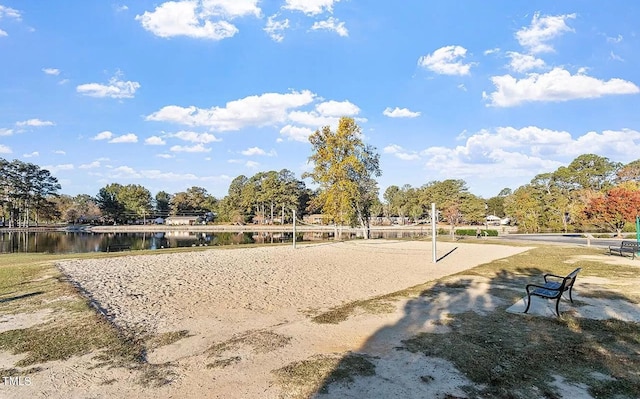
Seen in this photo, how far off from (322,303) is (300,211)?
68.5 m

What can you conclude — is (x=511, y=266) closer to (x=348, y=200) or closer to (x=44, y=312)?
(x=44, y=312)

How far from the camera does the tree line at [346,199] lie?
2567cm

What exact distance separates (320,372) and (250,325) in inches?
81.8

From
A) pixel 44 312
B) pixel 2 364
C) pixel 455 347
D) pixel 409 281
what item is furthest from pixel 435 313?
pixel 44 312

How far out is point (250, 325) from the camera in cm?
525

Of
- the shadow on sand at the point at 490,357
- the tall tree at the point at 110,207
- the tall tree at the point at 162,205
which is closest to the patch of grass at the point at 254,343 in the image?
the shadow on sand at the point at 490,357

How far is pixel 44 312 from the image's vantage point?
19.0 feet

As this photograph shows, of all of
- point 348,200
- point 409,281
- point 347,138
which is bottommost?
point 409,281

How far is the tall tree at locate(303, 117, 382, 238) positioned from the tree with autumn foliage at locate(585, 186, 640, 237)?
16930mm

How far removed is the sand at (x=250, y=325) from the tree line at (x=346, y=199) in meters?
15.6

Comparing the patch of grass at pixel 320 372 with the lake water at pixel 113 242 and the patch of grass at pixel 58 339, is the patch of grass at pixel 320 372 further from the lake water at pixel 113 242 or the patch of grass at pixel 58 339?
the lake water at pixel 113 242

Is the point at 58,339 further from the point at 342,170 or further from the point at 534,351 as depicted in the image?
the point at 342,170

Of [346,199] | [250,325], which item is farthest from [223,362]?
[346,199]

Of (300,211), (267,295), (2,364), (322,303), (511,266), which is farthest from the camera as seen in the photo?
(300,211)
